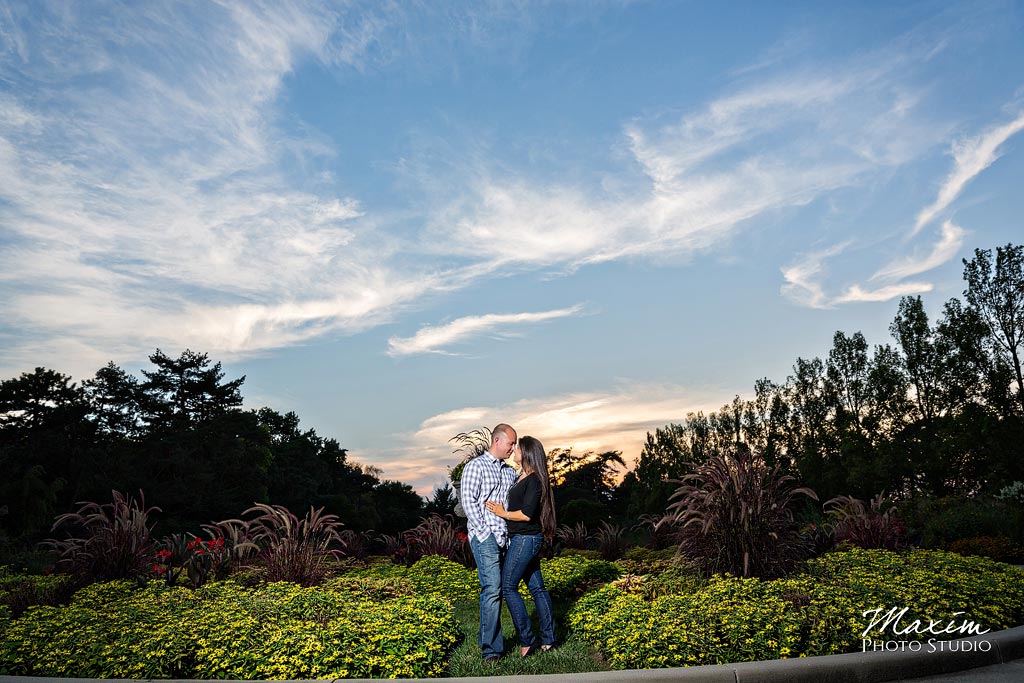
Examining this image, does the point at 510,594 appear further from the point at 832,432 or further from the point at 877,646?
the point at 832,432

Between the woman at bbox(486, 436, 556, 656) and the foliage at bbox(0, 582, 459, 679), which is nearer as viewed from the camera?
the foliage at bbox(0, 582, 459, 679)

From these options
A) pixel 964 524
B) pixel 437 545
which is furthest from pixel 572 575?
pixel 964 524

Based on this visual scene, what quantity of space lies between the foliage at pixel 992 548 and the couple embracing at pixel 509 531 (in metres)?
8.39

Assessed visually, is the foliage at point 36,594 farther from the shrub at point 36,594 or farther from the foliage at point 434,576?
the foliage at point 434,576

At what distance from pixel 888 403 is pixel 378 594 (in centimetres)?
3444

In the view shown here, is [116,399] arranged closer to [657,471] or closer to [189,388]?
[189,388]

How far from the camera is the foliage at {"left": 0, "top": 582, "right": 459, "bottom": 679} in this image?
5.99m

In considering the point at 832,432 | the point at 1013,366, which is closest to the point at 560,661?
the point at 1013,366

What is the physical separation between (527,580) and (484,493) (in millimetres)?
863

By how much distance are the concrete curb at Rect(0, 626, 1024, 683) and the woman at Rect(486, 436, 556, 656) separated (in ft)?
3.22

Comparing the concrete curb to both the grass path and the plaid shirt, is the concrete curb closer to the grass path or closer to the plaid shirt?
the grass path

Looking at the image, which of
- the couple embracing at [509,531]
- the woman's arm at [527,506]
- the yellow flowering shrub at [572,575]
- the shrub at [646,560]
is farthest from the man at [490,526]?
the yellow flowering shrub at [572,575]

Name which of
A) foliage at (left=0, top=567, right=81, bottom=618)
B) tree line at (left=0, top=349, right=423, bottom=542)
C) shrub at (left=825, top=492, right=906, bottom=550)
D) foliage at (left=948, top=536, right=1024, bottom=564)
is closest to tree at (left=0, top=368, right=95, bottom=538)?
tree line at (left=0, top=349, right=423, bottom=542)

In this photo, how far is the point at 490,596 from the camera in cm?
628
